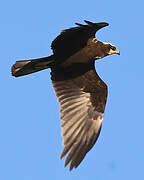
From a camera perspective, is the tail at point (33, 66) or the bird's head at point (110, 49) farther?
the bird's head at point (110, 49)

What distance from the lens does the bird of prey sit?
11156 mm

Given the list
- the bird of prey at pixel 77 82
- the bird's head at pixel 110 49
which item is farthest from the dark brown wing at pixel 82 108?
the bird's head at pixel 110 49

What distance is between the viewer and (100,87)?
12180 mm

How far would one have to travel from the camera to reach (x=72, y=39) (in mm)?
11328

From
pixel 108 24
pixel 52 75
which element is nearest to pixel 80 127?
pixel 52 75

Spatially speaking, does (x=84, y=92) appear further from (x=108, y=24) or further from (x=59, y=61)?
(x=108, y=24)

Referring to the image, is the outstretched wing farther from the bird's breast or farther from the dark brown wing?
the dark brown wing

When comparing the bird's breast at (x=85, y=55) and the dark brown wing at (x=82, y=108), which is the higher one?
the bird's breast at (x=85, y=55)

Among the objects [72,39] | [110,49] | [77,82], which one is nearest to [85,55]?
[72,39]

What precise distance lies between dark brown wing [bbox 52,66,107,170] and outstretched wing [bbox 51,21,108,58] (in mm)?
803

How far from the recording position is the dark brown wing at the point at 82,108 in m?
11.4

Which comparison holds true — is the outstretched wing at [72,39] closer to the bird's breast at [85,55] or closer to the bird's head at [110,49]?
the bird's breast at [85,55]

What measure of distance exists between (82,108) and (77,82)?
582mm

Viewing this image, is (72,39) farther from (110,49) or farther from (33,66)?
(110,49)
